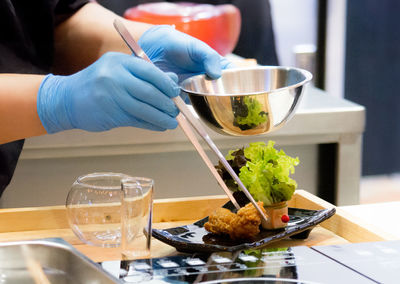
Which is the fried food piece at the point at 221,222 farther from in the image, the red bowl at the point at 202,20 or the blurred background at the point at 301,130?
the red bowl at the point at 202,20

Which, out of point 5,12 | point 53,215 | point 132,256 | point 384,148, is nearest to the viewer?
point 132,256

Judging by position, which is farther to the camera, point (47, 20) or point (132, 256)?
point (47, 20)

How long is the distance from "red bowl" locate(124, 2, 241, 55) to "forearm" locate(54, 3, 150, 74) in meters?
0.29

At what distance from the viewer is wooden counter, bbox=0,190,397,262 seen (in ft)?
4.11

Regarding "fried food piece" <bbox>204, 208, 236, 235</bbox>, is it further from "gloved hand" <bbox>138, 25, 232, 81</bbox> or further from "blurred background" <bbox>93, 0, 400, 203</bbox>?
"blurred background" <bbox>93, 0, 400, 203</bbox>

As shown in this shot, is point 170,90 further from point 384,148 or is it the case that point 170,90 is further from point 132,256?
point 384,148

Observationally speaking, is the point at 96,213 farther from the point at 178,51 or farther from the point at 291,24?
the point at 291,24

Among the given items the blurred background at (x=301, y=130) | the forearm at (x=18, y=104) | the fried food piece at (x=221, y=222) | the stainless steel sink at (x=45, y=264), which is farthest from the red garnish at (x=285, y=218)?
the blurred background at (x=301, y=130)

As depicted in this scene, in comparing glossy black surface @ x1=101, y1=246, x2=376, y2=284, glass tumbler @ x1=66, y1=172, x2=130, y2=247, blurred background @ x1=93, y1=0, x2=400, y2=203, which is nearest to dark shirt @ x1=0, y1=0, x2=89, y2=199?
glass tumbler @ x1=66, y1=172, x2=130, y2=247

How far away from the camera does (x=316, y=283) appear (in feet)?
3.23

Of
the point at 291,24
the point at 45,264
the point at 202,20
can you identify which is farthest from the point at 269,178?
the point at 291,24

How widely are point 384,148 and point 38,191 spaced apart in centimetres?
270

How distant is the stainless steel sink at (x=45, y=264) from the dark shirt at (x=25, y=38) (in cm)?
63

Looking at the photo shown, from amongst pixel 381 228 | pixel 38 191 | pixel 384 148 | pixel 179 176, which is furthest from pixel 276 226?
pixel 384 148
